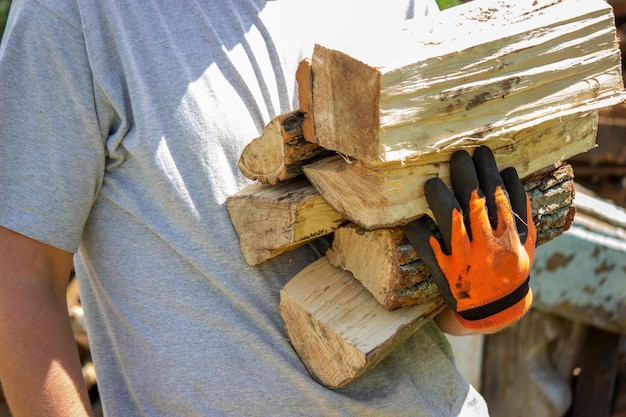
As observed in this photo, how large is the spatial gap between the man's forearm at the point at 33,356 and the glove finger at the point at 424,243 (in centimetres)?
75

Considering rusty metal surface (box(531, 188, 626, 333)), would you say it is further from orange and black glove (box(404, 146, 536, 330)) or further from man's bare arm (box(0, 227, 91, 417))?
man's bare arm (box(0, 227, 91, 417))

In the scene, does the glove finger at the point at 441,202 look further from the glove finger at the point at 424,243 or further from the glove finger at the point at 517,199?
the glove finger at the point at 517,199

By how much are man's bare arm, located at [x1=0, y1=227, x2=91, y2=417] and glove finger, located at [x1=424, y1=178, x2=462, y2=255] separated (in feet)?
2.57

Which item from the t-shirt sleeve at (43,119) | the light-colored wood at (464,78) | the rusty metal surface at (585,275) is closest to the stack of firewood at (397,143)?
the light-colored wood at (464,78)

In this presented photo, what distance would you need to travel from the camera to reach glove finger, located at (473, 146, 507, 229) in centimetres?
147

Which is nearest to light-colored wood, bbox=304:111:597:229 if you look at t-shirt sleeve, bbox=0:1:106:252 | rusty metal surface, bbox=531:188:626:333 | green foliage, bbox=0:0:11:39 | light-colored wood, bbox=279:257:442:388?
light-colored wood, bbox=279:257:442:388

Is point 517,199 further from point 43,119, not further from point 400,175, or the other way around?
point 43,119

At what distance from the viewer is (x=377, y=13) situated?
1848 millimetres

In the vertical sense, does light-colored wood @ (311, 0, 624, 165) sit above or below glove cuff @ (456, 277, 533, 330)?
above

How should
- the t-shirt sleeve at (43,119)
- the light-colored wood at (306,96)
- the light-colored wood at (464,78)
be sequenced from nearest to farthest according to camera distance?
the light-colored wood at (464,78), the light-colored wood at (306,96), the t-shirt sleeve at (43,119)

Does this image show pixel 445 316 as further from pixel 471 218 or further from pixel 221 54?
pixel 221 54

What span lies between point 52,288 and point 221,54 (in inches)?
23.9

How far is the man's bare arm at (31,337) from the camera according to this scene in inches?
61.2

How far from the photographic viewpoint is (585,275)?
10.7ft
